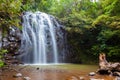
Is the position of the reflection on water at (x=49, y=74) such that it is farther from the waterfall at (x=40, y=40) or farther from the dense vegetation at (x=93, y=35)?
the dense vegetation at (x=93, y=35)

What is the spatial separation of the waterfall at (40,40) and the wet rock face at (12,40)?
15.1 inches

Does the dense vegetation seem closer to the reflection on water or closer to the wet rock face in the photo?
the wet rock face

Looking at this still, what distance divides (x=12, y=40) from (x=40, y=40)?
7.43 feet

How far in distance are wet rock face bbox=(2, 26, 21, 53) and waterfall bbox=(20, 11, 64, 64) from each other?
384 millimetres

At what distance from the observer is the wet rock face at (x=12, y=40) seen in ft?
48.0

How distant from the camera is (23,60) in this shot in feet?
49.5

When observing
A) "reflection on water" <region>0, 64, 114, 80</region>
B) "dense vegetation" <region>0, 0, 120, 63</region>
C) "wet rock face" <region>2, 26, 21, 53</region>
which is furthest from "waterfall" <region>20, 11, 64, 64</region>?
"reflection on water" <region>0, 64, 114, 80</region>

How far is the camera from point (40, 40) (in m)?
16.6

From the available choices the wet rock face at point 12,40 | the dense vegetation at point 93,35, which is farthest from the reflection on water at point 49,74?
the dense vegetation at point 93,35

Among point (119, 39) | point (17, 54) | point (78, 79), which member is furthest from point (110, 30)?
A: point (78, 79)

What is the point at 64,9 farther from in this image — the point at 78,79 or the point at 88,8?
the point at 78,79

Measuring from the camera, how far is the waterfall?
51.2ft

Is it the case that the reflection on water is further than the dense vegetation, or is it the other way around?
the dense vegetation

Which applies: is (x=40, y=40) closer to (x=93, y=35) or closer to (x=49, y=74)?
(x=93, y=35)
